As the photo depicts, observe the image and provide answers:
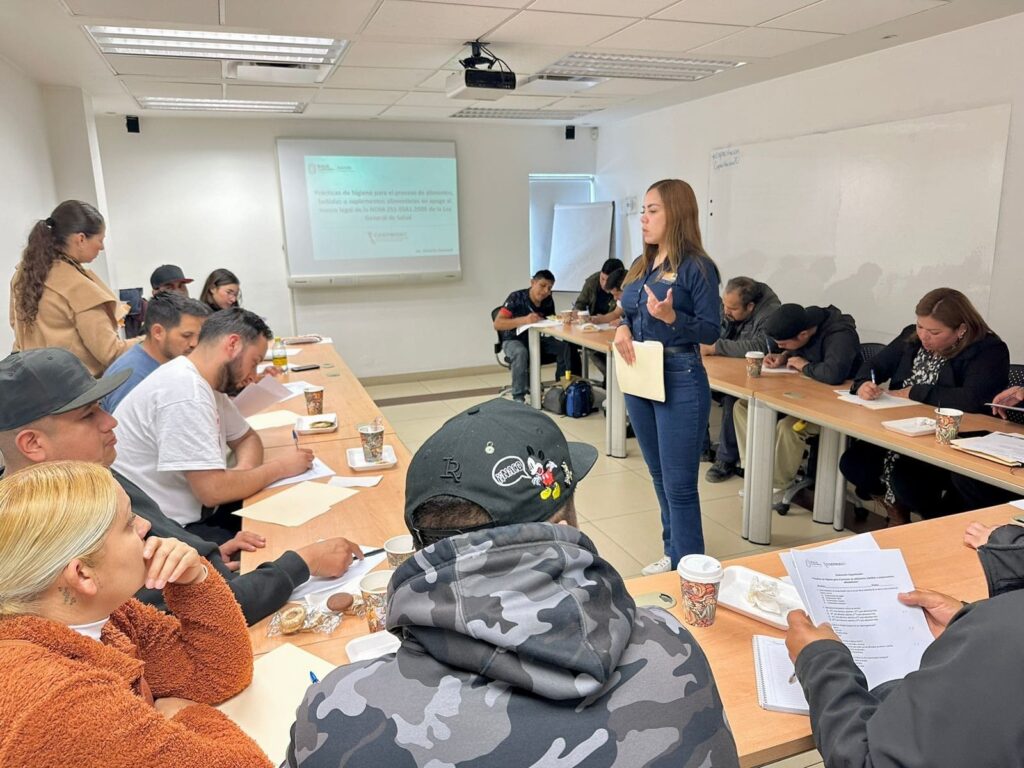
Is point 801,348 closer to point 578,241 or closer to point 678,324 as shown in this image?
point 678,324

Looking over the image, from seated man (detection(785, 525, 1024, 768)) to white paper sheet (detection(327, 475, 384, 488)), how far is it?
1485 mm

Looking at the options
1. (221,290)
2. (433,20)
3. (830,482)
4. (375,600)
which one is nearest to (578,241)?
(221,290)

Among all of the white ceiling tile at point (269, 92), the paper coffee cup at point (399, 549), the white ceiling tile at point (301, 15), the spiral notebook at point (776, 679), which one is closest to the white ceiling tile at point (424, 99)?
the white ceiling tile at point (269, 92)

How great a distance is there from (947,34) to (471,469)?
4.38 meters

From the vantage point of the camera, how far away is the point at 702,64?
4371mm

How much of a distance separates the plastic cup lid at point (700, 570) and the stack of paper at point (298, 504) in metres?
1.09

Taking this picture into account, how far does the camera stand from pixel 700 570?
1315mm

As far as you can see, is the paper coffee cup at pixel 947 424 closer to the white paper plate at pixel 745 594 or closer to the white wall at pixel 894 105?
the white paper plate at pixel 745 594

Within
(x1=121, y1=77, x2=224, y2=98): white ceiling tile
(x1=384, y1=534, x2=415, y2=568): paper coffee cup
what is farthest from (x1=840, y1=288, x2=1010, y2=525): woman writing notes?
(x1=121, y1=77, x2=224, y2=98): white ceiling tile

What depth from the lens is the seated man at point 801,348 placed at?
3537mm

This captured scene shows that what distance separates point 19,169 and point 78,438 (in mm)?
3417

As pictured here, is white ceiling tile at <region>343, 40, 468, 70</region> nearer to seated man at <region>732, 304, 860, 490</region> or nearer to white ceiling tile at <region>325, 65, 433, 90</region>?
white ceiling tile at <region>325, 65, 433, 90</region>

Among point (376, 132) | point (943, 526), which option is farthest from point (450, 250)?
point (943, 526)

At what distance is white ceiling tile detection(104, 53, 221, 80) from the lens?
3922 mm
